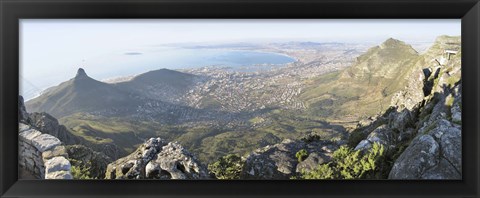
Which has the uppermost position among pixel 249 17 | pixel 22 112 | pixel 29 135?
pixel 249 17

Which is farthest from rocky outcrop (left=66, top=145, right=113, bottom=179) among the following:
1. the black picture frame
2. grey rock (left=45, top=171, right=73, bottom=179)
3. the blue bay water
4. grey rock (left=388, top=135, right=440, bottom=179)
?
grey rock (left=388, top=135, right=440, bottom=179)

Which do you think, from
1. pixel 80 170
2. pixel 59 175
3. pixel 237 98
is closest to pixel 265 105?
pixel 237 98

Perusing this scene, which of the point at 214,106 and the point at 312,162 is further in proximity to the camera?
the point at 214,106

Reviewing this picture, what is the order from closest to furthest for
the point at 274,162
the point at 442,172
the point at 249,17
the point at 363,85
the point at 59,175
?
the point at 249,17 < the point at 442,172 < the point at 59,175 < the point at 274,162 < the point at 363,85

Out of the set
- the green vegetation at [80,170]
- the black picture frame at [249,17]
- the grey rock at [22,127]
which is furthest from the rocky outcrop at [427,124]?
the grey rock at [22,127]

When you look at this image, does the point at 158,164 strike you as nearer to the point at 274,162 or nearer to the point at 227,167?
the point at 227,167
